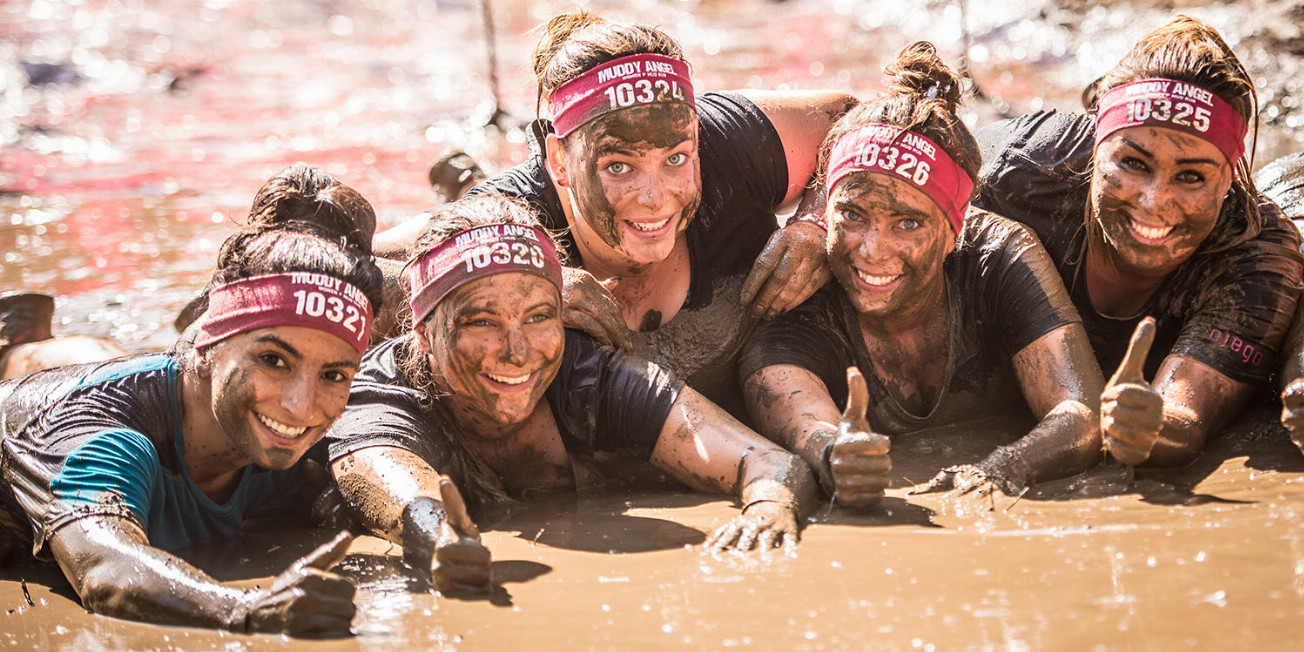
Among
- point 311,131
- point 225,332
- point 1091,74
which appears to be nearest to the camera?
point 225,332

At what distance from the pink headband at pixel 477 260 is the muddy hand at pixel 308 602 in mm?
1029

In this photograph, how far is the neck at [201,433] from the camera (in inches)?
153

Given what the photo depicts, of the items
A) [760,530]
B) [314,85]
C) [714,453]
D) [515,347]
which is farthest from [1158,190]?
[314,85]

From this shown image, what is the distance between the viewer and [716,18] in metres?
17.4

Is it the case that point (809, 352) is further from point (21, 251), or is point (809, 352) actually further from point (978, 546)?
point (21, 251)

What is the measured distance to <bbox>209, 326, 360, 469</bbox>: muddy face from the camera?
368 centimetres

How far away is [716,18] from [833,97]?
40.9ft

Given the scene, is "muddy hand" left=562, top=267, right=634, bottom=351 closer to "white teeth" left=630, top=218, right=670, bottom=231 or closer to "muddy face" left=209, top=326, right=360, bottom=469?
"white teeth" left=630, top=218, right=670, bottom=231

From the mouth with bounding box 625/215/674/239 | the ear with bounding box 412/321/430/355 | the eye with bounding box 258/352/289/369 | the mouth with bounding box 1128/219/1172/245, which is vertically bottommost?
the eye with bounding box 258/352/289/369

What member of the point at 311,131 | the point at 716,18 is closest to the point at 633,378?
the point at 311,131

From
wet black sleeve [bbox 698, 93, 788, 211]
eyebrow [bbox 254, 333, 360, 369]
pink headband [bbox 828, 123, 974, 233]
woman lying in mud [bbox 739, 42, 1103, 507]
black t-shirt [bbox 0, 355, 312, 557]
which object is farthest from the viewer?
wet black sleeve [bbox 698, 93, 788, 211]

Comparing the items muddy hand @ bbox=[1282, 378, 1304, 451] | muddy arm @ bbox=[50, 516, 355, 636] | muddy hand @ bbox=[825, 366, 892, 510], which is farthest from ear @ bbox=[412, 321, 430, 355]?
muddy hand @ bbox=[1282, 378, 1304, 451]

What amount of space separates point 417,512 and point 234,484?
787 mm

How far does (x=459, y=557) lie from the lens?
336cm
